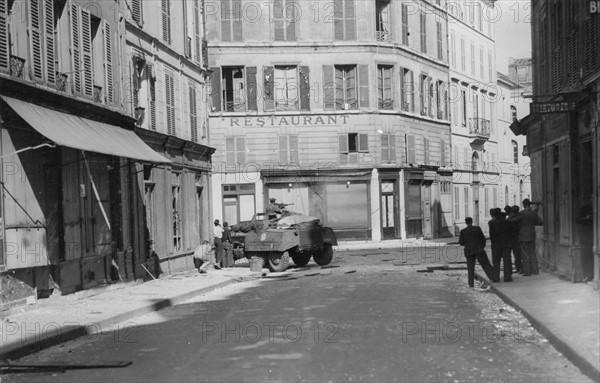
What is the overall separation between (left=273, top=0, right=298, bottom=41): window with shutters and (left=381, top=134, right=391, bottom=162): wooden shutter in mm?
6800

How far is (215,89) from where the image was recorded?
131ft

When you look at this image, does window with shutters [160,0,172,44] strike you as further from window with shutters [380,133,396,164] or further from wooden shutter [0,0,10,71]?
window with shutters [380,133,396,164]

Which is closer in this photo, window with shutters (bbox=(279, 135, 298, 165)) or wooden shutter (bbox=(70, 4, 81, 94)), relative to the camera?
wooden shutter (bbox=(70, 4, 81, 94))

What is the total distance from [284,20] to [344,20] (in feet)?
10.2

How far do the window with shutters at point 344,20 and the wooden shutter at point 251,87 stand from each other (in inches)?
185

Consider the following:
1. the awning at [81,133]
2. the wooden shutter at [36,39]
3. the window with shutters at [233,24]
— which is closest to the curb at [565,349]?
the awning at [81,133]

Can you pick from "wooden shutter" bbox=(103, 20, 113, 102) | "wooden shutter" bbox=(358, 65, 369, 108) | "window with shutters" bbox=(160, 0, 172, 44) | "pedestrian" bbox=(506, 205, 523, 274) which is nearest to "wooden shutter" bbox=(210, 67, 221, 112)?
"wooden shutter" bbox=(358, 65, 369, 108)

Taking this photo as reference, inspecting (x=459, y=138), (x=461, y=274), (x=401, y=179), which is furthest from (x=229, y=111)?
(x=461, y=274)

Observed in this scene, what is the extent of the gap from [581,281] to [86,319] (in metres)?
9.45

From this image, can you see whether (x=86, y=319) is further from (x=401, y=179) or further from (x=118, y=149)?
(x=401, y=179)

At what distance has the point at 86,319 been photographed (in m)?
12.5

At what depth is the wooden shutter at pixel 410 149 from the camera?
42406mm

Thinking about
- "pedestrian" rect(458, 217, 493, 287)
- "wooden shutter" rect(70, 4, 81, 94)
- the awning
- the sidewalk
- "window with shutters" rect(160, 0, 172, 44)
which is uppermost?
"window with shutters" rect(160, 0, 172, 44)

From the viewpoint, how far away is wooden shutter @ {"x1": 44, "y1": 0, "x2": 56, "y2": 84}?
49.9ft
